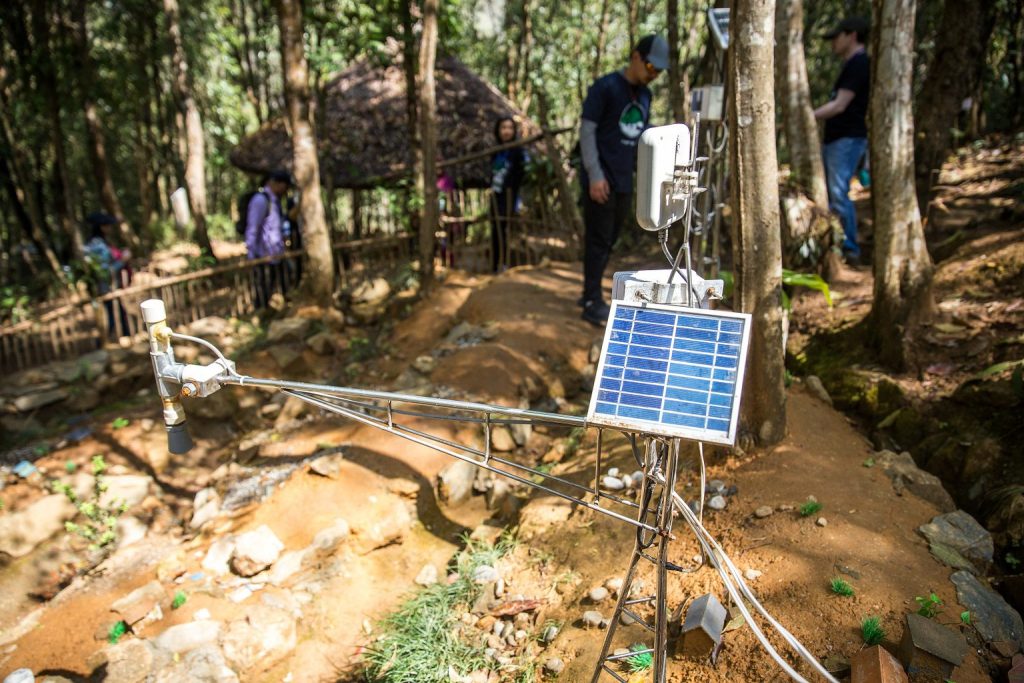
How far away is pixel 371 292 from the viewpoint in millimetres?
7734

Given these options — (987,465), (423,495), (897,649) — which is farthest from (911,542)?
(423,495)

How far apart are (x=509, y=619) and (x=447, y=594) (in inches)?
18.6

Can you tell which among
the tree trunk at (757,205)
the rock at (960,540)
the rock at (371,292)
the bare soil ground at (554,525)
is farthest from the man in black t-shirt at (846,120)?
the rock at (371,292)

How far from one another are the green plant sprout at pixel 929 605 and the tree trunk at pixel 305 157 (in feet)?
21.3

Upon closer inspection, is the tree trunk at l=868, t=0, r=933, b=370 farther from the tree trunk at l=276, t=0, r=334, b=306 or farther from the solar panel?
the tree trunk at l=276, t=0, r=334, b=306

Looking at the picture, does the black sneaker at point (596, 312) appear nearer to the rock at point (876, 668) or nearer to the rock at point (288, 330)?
the rock at point (288, 330)

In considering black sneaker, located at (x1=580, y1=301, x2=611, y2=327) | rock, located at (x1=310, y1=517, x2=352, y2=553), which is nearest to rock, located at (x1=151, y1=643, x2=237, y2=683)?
rock, located at (x1=310, y1=517, x2=352, y2=553)

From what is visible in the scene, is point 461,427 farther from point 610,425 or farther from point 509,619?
point 610,425

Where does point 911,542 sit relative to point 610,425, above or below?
below

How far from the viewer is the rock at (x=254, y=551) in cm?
379

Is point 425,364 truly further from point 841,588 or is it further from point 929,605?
point 929,605

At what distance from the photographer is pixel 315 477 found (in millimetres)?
4348

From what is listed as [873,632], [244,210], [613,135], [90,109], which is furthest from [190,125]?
[873,632]

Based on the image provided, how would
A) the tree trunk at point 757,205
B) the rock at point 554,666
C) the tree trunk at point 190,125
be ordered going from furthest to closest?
the tree trunk at point 190,125, the tree trunk at point 757,205, the rock at point 554,666
